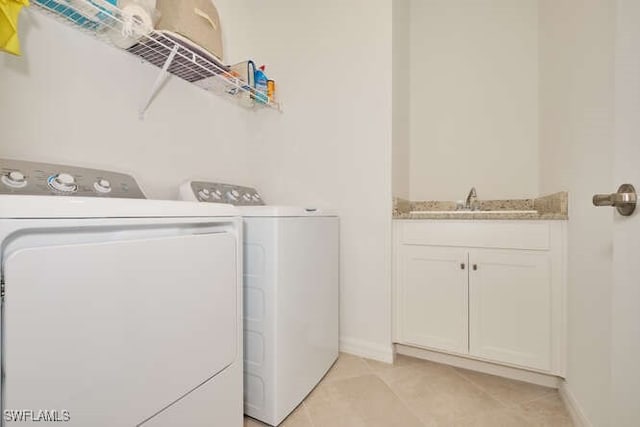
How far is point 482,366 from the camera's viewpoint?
1623 mm

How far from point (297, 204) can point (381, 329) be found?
1033 mm

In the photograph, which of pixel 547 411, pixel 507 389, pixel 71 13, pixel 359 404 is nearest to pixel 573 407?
pixel 547 411

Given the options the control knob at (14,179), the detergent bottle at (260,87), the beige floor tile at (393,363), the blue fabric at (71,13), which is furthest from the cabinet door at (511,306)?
the blue fabric at (71,13)

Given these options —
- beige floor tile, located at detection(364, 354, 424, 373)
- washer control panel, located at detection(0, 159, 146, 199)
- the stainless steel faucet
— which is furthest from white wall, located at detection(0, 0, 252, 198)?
the stainless steel faucet

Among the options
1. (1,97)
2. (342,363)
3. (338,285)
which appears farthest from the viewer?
(338,285)

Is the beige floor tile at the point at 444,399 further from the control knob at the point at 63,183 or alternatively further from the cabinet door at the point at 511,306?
the control knob at the point at 63,183

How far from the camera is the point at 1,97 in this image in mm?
980

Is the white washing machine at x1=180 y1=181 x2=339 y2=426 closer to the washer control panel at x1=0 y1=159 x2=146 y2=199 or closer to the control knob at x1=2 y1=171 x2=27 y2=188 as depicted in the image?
the washer control panel at x1=0 y1=159 x2=146 y2=199

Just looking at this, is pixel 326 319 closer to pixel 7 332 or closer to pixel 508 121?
pixel 7 332

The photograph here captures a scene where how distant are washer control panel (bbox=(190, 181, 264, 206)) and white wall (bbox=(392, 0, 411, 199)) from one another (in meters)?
0.96

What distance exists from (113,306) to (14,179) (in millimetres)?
560

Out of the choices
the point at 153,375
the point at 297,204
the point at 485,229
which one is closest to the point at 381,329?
the point at 485,229

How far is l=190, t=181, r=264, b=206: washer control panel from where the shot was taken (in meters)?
1.43

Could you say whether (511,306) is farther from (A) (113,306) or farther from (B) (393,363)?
(A) (113,306)
